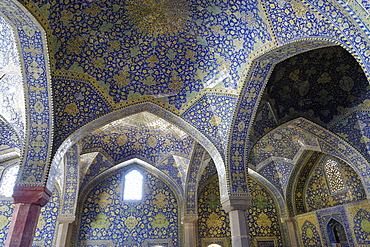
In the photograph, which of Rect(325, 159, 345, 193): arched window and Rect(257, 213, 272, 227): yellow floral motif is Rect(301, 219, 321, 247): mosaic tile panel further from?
Rect(325, 159, 345, 193): arched window

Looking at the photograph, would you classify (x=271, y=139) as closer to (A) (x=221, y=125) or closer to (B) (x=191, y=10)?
(A) (x=221, y=125)

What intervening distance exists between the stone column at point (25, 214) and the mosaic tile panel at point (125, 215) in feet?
18.5

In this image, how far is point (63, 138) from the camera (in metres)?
7.21

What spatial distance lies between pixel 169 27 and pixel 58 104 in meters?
3.61

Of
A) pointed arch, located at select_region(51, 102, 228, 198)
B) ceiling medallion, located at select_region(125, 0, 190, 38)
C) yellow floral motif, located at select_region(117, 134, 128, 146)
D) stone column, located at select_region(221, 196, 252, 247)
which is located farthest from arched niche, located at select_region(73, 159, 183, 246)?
ceiling medallion, located at select_region(125, 0, 190, 38)

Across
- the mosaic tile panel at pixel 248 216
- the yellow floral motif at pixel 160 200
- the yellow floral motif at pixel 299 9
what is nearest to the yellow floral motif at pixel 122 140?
the yellow floral motif at pixel 160 200

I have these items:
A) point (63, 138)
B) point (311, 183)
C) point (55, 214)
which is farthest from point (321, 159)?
point (55, 214)

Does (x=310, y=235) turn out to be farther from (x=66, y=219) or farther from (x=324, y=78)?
(x=66, y=219)

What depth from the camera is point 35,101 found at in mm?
6938

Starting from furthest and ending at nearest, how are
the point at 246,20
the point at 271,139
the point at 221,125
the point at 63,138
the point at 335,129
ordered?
the point at 271,139 < the point at 335,129 < the point at 221,125 < the point at 63,138 < the point at 246,20

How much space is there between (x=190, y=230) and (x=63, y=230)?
16.3 feet

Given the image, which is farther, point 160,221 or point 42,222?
point 160,221

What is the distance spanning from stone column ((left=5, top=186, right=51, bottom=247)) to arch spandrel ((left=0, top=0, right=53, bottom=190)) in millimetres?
193

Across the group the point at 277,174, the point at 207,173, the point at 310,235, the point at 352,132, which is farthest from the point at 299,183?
the point at 352,132
